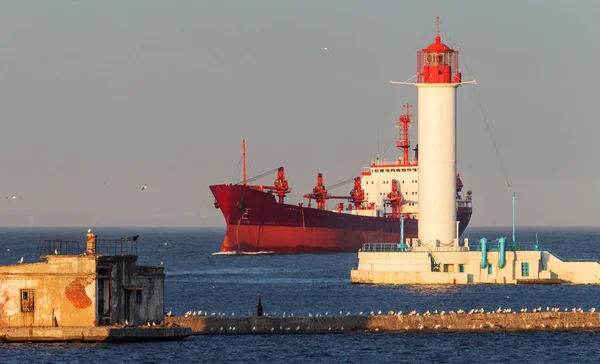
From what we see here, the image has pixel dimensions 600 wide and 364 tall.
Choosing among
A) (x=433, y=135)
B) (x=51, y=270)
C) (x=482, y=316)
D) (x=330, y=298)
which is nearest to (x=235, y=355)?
(x=51, y=270)

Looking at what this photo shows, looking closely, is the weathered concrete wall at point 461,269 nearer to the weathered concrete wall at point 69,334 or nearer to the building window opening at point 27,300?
the weathered concrete wall at point 69,334

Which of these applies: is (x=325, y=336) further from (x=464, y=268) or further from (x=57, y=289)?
(x=464, y=268)

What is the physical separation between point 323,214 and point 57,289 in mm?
68778

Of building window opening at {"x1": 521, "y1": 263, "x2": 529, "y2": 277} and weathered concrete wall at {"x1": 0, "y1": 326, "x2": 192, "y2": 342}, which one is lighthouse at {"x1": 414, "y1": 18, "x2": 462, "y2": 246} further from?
weathered concrete wall at {"x1": 0, "y1": 326, "x2": 192, "y2": 342}

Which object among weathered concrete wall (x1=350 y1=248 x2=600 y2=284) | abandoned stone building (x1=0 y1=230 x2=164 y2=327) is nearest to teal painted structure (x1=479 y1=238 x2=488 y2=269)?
weathered concrete wall (x1=350 y1=248 x2=600 y2=284)

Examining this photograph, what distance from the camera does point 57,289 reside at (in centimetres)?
3491

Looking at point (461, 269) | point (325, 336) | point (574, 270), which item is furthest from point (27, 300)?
point (574, 270)

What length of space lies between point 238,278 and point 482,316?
33.7 meters

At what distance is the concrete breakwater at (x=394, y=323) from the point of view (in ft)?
129

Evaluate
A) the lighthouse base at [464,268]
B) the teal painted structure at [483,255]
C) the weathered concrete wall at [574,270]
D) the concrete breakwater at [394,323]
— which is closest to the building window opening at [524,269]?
the lighthouse base at [464,268]

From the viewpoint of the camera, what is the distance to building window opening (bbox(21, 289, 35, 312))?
35.2 m

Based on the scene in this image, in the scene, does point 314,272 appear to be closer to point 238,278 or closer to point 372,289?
point 238,278

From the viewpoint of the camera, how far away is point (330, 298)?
5569 centimetres

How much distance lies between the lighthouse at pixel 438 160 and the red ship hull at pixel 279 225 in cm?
4000
